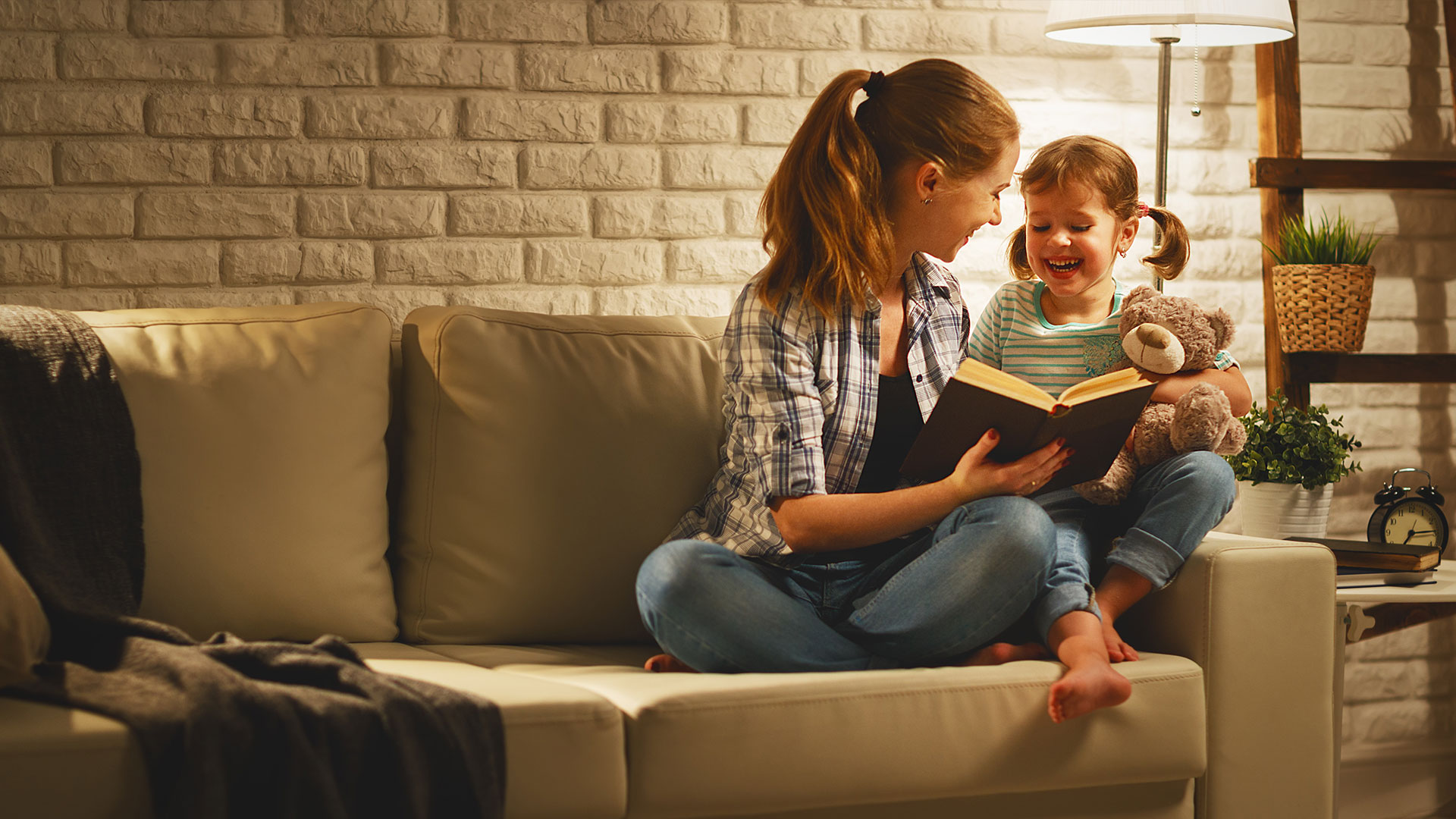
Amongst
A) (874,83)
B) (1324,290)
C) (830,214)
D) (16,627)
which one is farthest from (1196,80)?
(16,627)

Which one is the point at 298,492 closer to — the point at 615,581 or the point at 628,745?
the point at 615,581

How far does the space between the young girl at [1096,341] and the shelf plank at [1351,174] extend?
1.83 ft

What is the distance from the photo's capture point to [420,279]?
229cm

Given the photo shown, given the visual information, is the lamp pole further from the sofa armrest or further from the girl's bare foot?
the girl's bare foot

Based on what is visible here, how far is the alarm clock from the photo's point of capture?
88.5 inches

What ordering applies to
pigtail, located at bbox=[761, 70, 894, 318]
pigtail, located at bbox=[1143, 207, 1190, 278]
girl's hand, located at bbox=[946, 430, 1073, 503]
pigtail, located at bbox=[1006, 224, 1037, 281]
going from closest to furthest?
girl's hand, located at bbox=[946, 430, 1073, 503] < pigtail, located at bbox=[761, 70, 894, 318] < pigtail, located at bbox=[1143, 207, 1190, 278] < pigtail, located at bbox=[1006, 224, 1037, 281]

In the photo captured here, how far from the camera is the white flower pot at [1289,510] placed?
218 cm

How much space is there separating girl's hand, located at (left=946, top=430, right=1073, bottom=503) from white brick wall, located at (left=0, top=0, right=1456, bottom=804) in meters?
0.94

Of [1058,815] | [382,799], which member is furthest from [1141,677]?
[382,799]

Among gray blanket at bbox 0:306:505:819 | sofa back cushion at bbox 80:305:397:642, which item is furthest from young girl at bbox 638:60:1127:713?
sofa back cushion at bbox 80:305:397:642

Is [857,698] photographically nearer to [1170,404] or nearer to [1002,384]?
[1002,384]

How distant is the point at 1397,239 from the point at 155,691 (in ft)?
8.19

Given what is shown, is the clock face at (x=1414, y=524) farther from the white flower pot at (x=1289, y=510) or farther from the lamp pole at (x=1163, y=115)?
the lamp pole at (x=1163, y=115)

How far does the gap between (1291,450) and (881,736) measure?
1.12m
